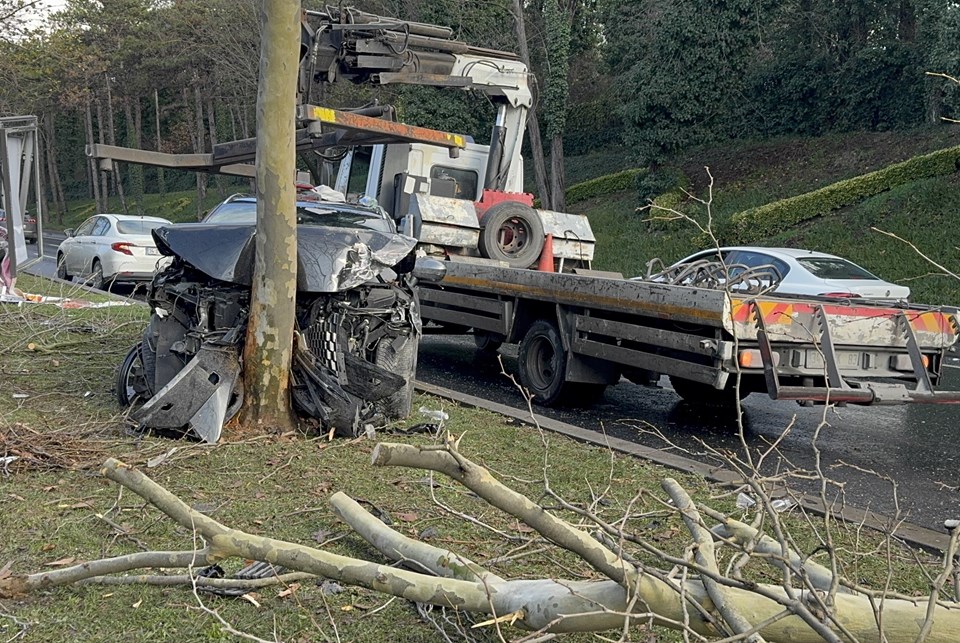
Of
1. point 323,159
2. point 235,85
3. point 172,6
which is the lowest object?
point 323,159

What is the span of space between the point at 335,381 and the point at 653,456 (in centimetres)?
215

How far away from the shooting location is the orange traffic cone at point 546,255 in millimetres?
11477

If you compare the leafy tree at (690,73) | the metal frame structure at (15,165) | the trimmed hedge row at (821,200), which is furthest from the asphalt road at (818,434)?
the leafy tree at (690,73)

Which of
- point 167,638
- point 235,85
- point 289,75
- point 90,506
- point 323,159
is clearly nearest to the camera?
point 167,638

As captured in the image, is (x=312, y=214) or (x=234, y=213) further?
(x=234, y=213)

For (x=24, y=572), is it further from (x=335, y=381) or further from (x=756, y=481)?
(x=756, y=481)

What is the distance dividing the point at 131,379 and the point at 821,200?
18856mm

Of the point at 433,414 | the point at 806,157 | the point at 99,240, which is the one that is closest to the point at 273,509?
the point at 433,414

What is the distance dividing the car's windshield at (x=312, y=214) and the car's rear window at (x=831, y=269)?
6204mm

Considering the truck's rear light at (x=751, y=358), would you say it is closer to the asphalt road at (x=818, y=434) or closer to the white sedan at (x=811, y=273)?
the asphalt road at (x=818, y=434)

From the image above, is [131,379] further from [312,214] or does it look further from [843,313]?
[843,313]

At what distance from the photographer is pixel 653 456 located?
6.30m

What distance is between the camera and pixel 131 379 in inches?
283

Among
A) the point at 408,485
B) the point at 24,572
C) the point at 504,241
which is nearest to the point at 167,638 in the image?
the point at 24,572
